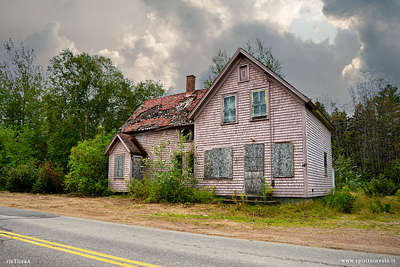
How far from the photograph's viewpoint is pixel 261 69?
53.2 ft

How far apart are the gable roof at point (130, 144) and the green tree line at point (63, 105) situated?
13861mm

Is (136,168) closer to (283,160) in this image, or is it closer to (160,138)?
(160,138)

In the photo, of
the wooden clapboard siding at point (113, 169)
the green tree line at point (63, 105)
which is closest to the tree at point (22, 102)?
the green tree line at point (63, 105)

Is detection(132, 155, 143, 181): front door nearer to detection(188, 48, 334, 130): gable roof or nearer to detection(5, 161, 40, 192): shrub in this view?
detection(188, 48, 334, 130): gable roof

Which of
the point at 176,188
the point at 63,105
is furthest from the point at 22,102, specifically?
the point at 176,188

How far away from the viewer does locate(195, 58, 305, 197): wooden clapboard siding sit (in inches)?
575

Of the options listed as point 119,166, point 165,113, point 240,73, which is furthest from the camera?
point 165,113

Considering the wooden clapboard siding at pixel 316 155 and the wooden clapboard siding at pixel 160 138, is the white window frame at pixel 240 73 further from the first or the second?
the wooden clapboard siding at pixel 160 138

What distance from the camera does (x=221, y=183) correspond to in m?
16.6

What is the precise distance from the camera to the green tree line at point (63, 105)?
3544 centimetres

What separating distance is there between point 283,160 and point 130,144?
11.1 m

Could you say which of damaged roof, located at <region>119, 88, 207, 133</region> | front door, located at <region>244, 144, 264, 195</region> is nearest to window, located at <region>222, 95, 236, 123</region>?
front door, located at <region>244, 144, 264, 195</region>

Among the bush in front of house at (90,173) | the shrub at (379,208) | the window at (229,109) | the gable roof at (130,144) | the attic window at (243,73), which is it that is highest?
the attic window at (243,73)

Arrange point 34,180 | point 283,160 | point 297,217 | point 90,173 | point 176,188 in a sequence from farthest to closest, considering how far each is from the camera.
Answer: point 34,180, point 90,173, point 176,188, point 283,160, point 297,217
